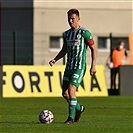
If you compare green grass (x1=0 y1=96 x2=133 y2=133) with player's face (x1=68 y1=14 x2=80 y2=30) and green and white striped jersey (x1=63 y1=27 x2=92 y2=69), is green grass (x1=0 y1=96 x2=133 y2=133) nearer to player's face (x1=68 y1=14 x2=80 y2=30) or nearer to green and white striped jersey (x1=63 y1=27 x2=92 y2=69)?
green and white striped jersey (x1=63 y1=27 x2=92 y2=69)

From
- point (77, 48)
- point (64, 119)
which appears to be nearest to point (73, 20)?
point (77, 48)

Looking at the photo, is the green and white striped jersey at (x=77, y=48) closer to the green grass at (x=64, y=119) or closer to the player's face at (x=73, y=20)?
the player's face at (x=73, y=20)

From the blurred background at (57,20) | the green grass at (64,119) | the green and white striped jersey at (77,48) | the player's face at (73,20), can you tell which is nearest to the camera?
the green grass at (64,119)

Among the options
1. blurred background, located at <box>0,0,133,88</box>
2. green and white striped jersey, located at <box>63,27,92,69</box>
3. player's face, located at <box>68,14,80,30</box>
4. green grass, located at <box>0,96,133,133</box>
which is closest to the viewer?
green grass, located at <box>0,96,133,133</box>

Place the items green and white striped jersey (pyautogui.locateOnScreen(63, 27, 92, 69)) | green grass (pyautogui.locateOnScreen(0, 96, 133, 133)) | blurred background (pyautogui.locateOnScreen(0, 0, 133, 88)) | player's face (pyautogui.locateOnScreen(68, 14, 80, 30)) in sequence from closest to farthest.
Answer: green grass (pyautogui.locateOnScreen(0, 96, 133, 133)), player's face (pyautogui.locateOnScreen(68, 14, 80, 30)), green and white striped jersey (pyautogui.locateOnScreen(63, 27, 92, 69)), blurred background (pyautogui.locateOnScreen(0, 0, 133, 88))

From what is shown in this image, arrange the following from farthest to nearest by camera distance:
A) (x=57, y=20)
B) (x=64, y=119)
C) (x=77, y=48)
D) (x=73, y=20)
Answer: (x=57, y=20) → (x=64, y=119) → (x=77, y=48) → (x=73, y=20)

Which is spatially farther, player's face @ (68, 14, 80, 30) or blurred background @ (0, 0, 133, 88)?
blurred background @ (0, 0, 133, 88)

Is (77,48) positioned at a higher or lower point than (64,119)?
higher

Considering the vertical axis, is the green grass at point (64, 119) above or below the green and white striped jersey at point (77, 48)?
below

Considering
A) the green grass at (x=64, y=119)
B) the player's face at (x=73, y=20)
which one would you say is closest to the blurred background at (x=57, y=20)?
the green grass at (x=64, y=119)

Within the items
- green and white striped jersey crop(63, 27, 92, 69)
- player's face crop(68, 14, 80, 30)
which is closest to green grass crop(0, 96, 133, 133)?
green and white striped jersey crop(63, 27, 92, 69)

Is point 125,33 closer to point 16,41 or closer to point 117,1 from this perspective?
point 117,1

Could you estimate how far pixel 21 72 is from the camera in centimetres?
2530

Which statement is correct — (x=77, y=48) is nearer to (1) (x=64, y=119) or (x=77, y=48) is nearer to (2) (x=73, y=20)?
(2) (x=73, y=20)
